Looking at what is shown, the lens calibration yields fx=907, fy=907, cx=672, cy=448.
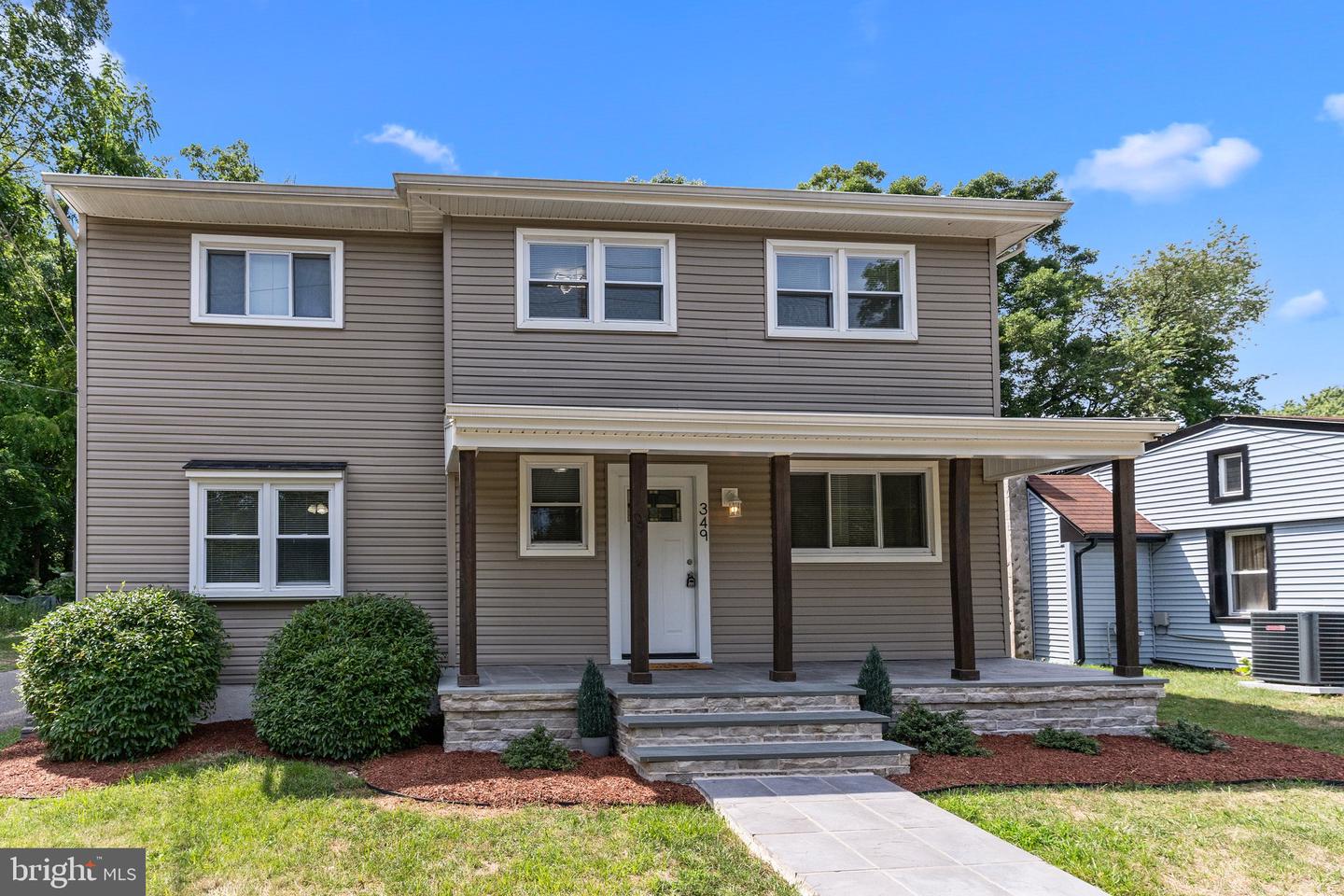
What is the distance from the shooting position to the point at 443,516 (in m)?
9.57

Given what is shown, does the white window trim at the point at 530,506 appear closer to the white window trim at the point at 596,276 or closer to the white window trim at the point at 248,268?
the white window trim at the point at 596,276

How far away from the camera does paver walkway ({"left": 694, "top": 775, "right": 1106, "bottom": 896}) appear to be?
4594 mm

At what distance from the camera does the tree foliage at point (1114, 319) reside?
2291 centimetres

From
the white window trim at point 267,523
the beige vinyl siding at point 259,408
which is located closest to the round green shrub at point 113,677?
the white window trim at point 267,523

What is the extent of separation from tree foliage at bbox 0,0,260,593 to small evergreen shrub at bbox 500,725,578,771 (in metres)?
14.4

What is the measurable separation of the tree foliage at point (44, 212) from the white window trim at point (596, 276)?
12.5 metres

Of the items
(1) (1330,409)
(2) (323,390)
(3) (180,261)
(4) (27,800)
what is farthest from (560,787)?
(1) (1330,409)

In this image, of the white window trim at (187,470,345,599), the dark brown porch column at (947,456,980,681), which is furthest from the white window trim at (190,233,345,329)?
the dark brown porch column at (947,456,980,681)

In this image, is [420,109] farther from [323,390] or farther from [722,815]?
[722,815]

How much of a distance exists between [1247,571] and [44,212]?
2470 cm

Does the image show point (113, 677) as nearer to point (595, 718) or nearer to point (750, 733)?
point (595, 718)

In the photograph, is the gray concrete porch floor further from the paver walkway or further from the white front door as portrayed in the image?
the paver walkway

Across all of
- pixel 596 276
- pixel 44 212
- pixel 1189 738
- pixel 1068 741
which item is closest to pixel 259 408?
pixel 596 276

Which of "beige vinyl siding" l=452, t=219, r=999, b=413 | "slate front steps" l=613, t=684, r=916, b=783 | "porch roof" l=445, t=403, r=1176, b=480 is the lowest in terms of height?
"slate front steps" l=613, t=684, r=916, b=783
